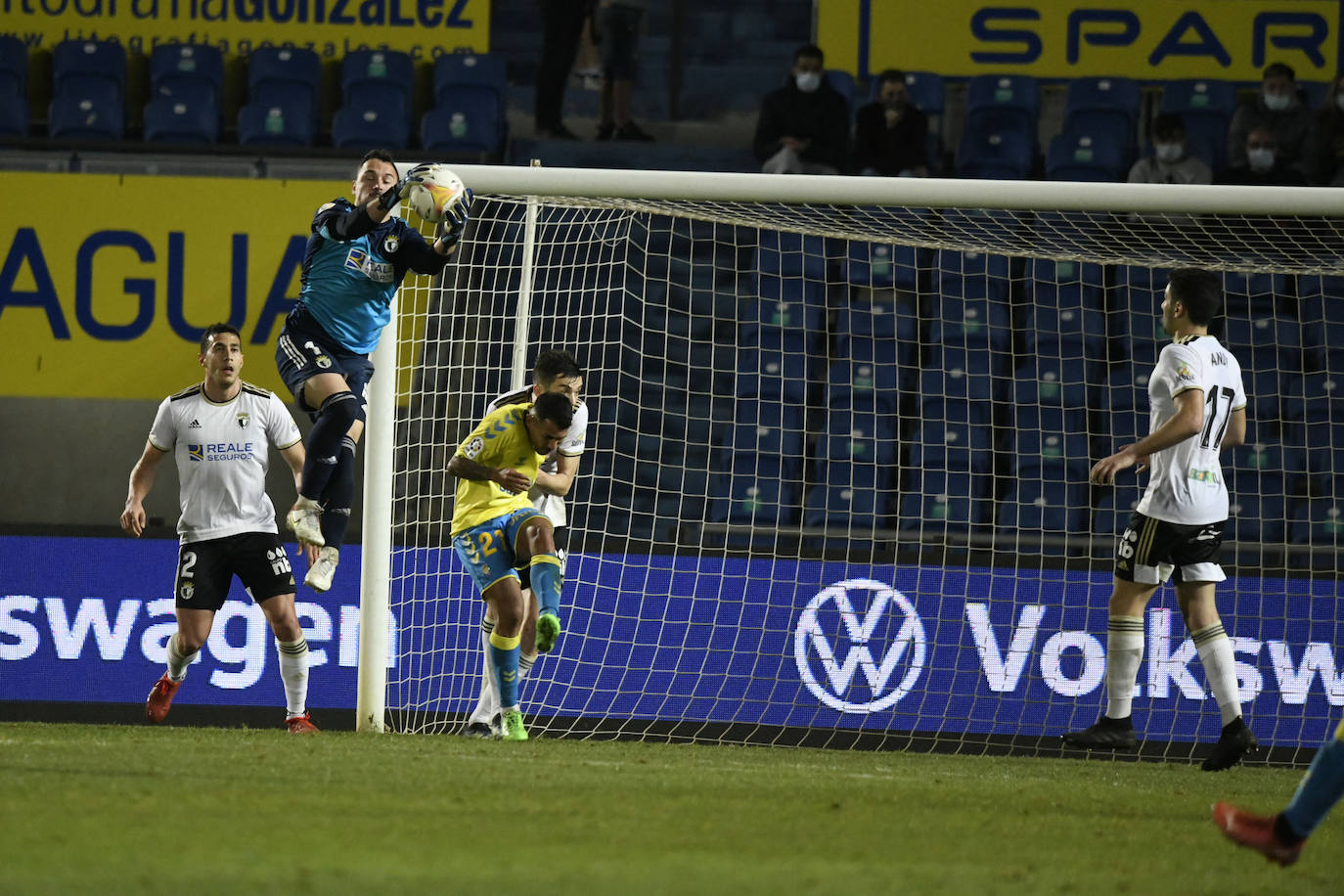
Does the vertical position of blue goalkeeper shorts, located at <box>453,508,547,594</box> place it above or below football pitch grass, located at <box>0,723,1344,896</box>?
above

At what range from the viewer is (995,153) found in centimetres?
1230

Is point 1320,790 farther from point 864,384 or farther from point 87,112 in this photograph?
point 87,112

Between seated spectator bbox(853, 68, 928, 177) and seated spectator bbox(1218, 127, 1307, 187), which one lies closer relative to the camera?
seated spectator bbox(1218, 127, 1307, 187)

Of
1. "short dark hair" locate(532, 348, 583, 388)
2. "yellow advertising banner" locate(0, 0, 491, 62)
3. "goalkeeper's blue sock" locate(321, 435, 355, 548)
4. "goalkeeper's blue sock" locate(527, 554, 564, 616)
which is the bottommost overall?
"goalkeeper's blue sock" locate(527, 554, 564, 616)

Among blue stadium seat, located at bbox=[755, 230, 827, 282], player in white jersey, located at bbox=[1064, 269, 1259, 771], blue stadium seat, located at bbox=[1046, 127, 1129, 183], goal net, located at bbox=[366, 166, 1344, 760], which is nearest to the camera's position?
player in white jersey, located at bbox=[1064, 269, 1259, 771]

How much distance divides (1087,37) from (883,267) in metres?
3.74

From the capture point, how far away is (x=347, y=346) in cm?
696

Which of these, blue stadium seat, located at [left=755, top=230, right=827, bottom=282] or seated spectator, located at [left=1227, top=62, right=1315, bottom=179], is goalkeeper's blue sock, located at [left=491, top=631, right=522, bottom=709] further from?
seated spectator, located at [left=1227, top=62, right=1315, bottom=179]

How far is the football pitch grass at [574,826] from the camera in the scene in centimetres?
361

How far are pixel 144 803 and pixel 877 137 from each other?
8345 mm

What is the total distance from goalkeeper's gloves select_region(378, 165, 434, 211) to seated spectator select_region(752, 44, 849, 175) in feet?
17.8

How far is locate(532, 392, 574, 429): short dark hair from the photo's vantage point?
685cm

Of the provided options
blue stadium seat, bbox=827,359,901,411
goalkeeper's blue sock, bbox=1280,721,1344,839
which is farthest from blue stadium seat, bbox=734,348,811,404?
goalkeeper's blue sock, bbox=1280,721,1344,839

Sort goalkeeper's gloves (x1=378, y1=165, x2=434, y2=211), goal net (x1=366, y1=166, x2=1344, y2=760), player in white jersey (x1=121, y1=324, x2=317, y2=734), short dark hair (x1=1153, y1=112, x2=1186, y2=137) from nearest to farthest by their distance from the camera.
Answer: goalkeeper's gloves (x1=378, y1=165, x2=434, y2=211), player in white jersey (x1=121, y1=324, x2=317, y2=734), goal net (x1=366, y1=166, x2=1344, y2=760), short dark hair (x1=1153, y1=112, x2=1186, y2=137)
